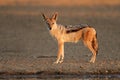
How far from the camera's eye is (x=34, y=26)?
30.9 metres

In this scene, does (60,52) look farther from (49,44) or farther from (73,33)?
(49,44)

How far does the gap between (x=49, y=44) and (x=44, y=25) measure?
8.47 m

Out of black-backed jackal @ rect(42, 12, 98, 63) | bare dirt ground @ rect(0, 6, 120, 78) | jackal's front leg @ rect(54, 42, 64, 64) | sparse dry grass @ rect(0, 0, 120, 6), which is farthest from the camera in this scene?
sparse dry grass @ rect(0, 0, 120, 6)

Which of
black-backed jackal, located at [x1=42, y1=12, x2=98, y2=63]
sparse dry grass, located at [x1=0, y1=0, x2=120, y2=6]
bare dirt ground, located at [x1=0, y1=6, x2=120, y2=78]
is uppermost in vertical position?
sparse dry grass, located at [x1=0, y1=0, x2=120, y2=6]

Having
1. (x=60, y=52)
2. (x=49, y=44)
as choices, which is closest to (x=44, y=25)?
(x=49, y=44)

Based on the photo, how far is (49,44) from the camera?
22703 millimetres

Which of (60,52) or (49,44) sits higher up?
(60,52)

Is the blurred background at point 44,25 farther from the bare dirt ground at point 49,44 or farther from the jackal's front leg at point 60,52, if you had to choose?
the jackal's front leg at point 60,52

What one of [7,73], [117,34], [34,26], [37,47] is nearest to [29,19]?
[34,26]

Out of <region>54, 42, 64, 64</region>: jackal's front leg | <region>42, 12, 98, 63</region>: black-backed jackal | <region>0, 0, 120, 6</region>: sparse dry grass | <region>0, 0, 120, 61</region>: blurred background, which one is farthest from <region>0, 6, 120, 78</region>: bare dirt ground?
<region>0, 0, 120, 6</region>: sparse dry grass

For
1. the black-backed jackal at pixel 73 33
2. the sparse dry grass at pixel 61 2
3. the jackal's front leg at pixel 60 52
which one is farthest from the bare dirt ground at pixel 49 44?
the sparse dry grass at pixel 61 2

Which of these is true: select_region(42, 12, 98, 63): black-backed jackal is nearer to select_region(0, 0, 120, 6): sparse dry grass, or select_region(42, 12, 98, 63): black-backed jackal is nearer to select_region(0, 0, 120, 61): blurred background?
select_region(0, 0, 120, 61): blurred background

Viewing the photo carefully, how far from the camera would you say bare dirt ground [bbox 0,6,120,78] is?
1605 cm

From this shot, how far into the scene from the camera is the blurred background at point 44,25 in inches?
813
